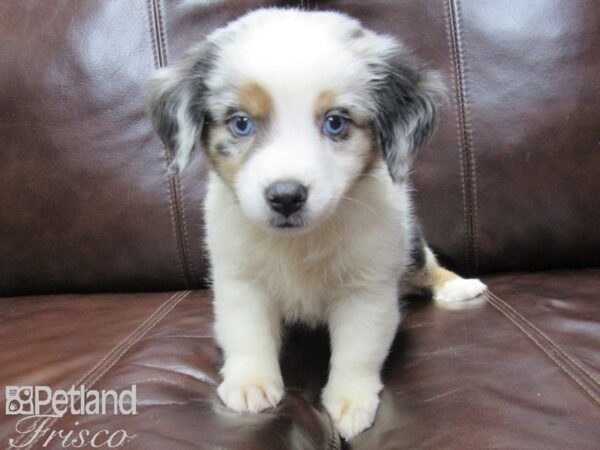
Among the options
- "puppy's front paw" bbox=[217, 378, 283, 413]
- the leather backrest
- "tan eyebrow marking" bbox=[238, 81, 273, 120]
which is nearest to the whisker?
A: "tan eyebrow marking" bbox=[238, 81, 273, 120]

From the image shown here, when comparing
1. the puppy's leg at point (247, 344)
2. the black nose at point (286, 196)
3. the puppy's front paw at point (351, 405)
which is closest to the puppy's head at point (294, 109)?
the black nose at point (286, 196)

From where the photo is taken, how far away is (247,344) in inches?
53.8

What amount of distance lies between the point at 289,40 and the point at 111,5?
94cm

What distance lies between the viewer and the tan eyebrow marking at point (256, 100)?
121 centimetres

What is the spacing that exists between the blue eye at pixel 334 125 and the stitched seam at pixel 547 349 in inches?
23.9

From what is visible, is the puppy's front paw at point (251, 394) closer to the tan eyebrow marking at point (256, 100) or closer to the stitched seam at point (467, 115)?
the tan eyebrow marking at point (256, 100)

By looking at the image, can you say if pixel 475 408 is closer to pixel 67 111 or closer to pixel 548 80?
pixel 548 80

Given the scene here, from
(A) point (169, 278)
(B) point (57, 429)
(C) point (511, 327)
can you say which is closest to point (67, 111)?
(A) point (169, 278)

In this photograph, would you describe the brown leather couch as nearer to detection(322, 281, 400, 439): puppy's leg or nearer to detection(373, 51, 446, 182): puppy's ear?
detection(322, 281, 400, 439): puppy's leg

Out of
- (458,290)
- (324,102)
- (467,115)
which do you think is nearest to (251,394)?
(324,102)

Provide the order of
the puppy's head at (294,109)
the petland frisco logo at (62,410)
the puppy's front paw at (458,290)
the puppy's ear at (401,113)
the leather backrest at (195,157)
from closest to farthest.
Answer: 1. the petland frisco logo at (62,410)
2. the puppy's head at (294,109)
3. the puppy's ear at (401,113)
4. the puppy's front paw at (458,290)
5. the leather backrest at (195,157)

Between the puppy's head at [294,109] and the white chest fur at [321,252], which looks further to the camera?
the white chest fur at [321,252]

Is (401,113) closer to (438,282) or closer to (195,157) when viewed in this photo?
(438,282)

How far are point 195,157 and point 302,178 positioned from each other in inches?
32.3
